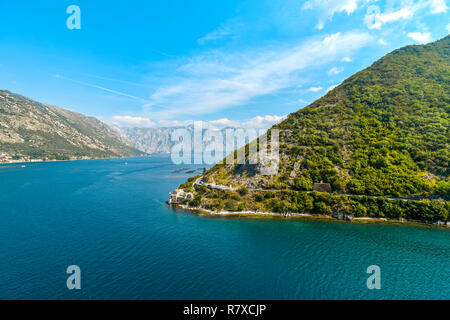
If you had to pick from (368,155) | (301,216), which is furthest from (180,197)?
(368,155)

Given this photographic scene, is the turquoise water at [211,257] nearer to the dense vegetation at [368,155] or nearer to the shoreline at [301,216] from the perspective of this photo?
the shoreline at [301,216]

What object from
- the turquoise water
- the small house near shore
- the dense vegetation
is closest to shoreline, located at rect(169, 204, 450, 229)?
the dense vegetation

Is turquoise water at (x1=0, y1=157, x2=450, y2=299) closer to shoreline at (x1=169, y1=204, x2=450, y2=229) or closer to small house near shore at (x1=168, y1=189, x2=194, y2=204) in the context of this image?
shoreline at (x1=169, y1=204, x2=450, y2=229)

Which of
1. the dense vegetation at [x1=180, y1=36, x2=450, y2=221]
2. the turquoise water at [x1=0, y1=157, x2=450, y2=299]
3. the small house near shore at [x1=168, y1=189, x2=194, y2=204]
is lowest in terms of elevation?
the turquoise water at [x1=0, y1=157, x2=450, y2=299]

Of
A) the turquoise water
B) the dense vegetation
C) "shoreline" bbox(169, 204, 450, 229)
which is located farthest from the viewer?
the dense vegetation

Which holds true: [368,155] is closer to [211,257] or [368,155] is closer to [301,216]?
[301,216]
